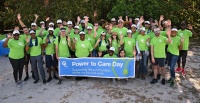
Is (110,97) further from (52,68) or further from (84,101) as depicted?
(52,68)

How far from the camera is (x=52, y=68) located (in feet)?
30.6

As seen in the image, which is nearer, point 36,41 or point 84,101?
point 84,101

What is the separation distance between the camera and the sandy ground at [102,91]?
23.8ft

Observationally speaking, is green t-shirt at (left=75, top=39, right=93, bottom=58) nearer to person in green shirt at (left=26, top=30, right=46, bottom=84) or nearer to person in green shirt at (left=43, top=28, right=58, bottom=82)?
person in green shirt at (left=43, top=28, right=58, bottom=82)

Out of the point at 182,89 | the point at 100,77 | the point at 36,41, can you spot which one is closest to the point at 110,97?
the point at 100,77

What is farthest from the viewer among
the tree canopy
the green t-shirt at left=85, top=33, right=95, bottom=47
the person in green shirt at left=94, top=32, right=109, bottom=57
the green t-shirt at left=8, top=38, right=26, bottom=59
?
the tree canopy

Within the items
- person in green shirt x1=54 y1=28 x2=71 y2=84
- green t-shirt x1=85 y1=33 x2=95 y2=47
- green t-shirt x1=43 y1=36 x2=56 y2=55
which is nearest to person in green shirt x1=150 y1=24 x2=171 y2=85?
green t-shirt x1=85 y1=33 x2=95 y2=47

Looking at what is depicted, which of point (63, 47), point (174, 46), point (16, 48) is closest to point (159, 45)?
point (174, 46)

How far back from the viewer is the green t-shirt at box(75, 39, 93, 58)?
8.33m

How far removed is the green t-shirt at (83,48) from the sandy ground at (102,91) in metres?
1.10

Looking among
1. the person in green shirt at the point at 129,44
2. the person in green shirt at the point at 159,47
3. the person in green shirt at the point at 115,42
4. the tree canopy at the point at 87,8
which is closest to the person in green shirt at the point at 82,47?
the person in green shirt at the point at 115,42

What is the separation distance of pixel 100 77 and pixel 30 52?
2.77 m

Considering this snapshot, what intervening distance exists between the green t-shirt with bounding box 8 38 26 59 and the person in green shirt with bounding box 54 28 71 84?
3.95ft

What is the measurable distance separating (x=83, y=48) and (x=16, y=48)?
2368 mm
